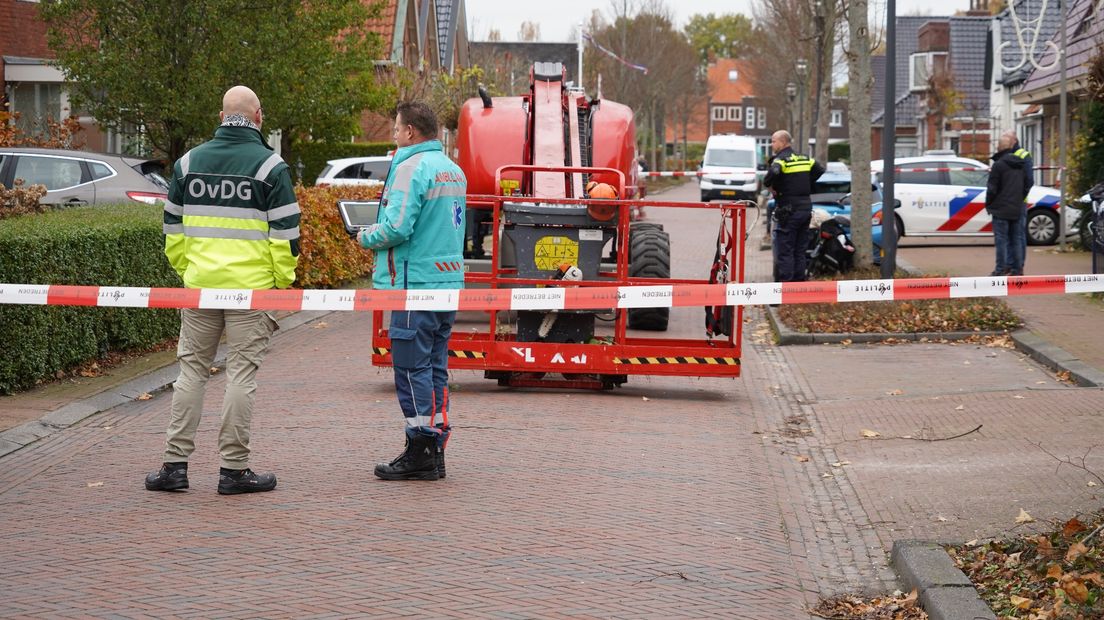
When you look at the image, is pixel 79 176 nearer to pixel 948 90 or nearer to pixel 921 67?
pixel 948 90

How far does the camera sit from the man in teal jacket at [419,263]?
7.22 metres

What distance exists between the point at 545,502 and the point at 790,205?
930 centimetres

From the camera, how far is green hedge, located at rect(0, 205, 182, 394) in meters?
9.75

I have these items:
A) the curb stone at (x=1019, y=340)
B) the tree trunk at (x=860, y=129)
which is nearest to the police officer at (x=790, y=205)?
the curb stone at (x=1019, y=340)

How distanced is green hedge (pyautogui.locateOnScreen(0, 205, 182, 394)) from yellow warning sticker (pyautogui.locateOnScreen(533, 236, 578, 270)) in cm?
343

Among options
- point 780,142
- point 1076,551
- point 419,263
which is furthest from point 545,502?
point 780,142

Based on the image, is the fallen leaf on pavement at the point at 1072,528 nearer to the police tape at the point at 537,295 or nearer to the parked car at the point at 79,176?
the police tape at the point at 537,295

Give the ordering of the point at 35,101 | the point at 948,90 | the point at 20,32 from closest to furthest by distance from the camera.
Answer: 1. the point at 20,32
2. the point at 35,101
3. the point at 948,90

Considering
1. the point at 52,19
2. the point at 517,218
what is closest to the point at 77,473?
the point at 517,218

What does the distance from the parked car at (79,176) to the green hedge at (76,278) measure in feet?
10.0

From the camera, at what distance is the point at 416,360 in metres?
7.27

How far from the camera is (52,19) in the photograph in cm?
1967

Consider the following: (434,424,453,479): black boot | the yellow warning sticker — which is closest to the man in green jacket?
(434,424,453,479): black boot

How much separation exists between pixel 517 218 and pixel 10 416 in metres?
4.05
